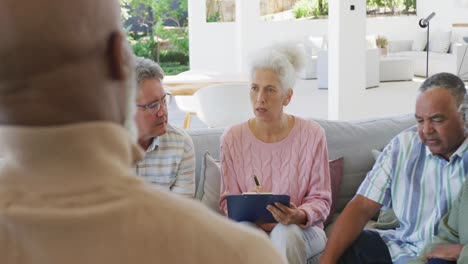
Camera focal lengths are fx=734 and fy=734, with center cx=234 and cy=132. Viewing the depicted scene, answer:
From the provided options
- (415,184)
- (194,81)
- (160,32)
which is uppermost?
(160,32)

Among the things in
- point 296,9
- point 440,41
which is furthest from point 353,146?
point 296,9

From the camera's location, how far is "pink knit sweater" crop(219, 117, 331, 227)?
11.3ft

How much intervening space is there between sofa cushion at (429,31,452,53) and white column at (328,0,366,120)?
781 centimetres

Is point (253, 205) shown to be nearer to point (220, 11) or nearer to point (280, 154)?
point (280, 154)

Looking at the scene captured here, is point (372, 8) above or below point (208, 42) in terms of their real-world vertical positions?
above

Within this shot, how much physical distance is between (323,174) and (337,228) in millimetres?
331

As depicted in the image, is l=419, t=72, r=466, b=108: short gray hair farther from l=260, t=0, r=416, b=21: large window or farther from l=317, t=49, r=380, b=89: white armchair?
l=260, t=0, r=416, b=21: large window

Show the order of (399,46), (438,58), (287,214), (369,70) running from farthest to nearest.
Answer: (399,46)
(438,58)
(369,70)
(287,214)

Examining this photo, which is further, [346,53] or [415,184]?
[346,53]

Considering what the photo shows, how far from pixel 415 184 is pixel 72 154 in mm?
2668

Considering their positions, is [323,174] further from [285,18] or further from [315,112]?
[285,18]

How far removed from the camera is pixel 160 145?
3285mm

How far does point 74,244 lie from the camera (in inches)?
29.5

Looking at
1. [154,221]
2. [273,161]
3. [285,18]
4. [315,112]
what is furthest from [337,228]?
[285,18]
